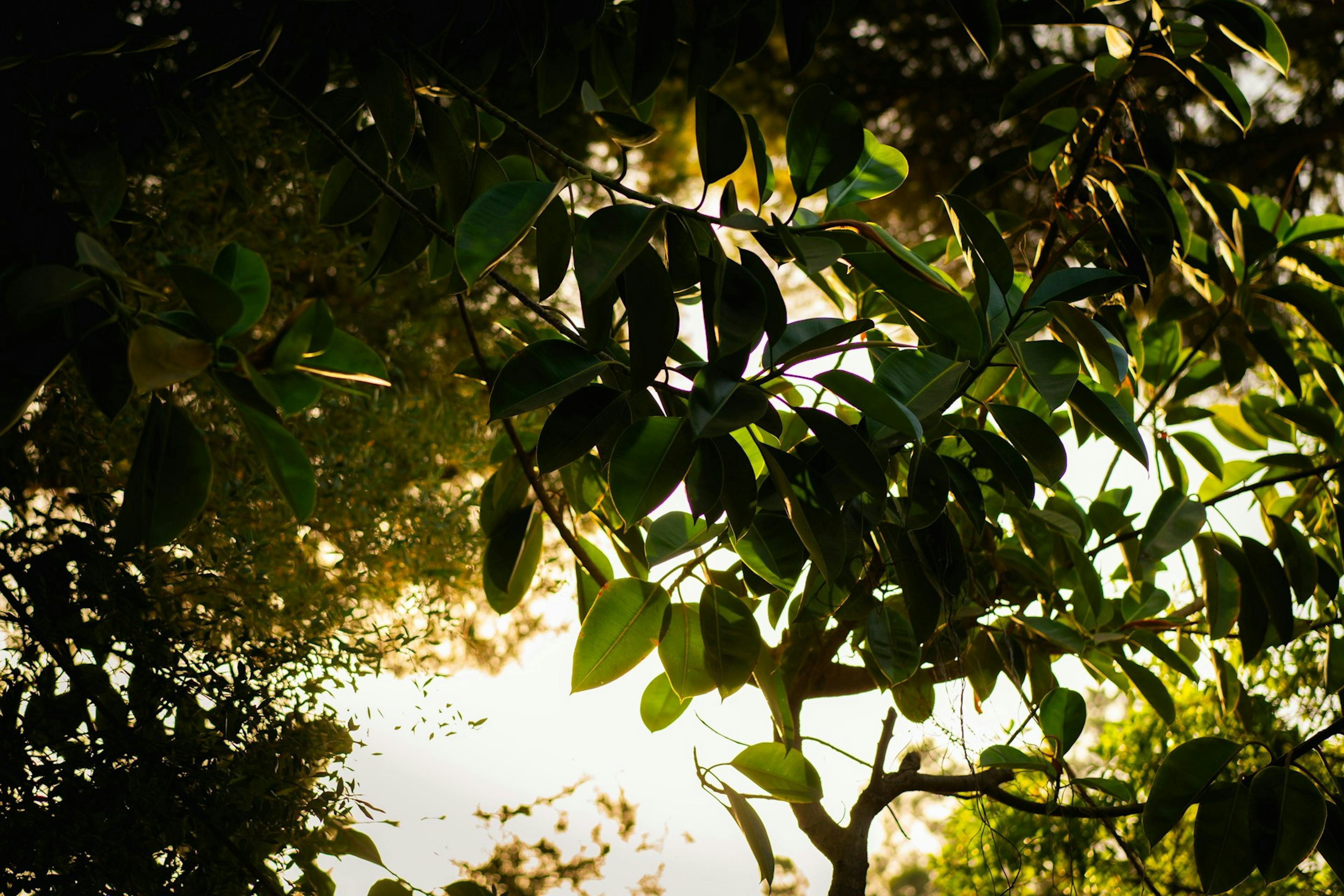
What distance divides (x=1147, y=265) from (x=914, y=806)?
3.50ft

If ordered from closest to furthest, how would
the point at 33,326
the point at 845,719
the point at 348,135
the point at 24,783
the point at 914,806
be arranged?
the point at 33,326 → the point at 24,783 → the point at 348,135 → the point at 845,719 → the point at 914,806

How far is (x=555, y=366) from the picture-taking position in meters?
0.36

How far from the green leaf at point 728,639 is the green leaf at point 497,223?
0.75 feet

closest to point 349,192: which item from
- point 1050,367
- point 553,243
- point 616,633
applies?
point 553,243

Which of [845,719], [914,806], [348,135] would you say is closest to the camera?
[348,135]

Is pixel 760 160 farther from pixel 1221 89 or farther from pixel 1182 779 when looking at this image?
pixel 1182 779

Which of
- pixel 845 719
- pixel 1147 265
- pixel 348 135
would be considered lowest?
pixel 845 719

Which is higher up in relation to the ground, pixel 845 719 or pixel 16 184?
pixel 16 184

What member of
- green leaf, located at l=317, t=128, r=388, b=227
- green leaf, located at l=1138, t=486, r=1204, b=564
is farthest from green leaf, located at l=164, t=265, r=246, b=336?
green leaf, located at l=1138, t=486, r=1204, b=564

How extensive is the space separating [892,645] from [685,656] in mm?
123

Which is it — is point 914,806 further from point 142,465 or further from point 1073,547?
point 142,465

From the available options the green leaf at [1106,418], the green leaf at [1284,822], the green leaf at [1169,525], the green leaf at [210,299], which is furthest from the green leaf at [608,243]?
the green leaf at [1284,822]

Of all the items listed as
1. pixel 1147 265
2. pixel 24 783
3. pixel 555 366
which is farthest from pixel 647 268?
pixel 24 783

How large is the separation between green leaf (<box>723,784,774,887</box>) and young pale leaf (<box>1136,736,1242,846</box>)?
8.8 inches
